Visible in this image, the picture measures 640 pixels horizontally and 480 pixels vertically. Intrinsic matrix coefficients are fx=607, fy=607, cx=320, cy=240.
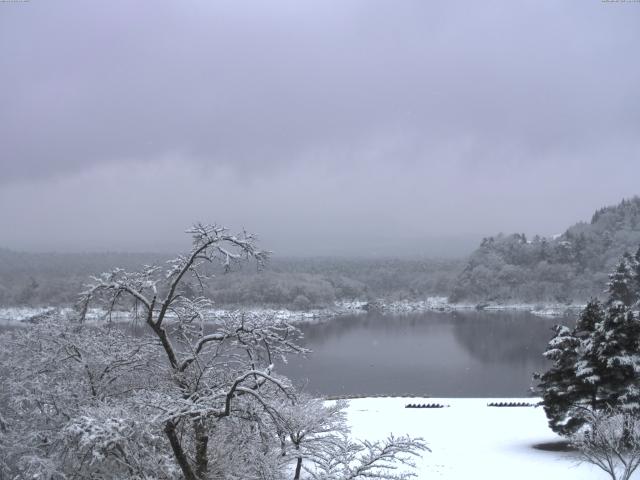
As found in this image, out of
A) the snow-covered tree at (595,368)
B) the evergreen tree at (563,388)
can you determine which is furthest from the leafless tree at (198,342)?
the evergreen tree at (563,388)

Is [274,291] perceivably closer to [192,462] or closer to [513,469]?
[513,469]

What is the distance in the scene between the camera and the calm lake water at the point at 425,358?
38406 mm

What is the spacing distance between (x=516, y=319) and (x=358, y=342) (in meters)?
35.0

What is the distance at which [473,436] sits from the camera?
774 inches

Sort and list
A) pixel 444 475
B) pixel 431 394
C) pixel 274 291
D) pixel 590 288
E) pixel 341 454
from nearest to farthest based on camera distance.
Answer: pixel 341 454
pixel 444 475
pixel 431 394
pixel 590 288
pixel 274 291

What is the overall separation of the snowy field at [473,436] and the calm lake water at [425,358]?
439 cm

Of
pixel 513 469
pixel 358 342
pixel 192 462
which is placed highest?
pixel 192 462

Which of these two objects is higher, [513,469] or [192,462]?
[192,462]

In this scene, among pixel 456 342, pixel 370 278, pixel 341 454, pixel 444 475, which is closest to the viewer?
pixel 341 454

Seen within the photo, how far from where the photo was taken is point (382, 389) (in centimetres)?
3788

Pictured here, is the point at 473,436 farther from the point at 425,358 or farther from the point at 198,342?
the point at 425,358

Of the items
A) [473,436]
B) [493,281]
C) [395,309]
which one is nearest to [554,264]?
[493,281]

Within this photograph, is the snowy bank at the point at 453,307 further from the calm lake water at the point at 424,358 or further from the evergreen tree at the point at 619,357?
the evergreen tree at the point at 619,357

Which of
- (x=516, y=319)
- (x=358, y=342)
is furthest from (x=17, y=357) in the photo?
(x=516, y=319)
